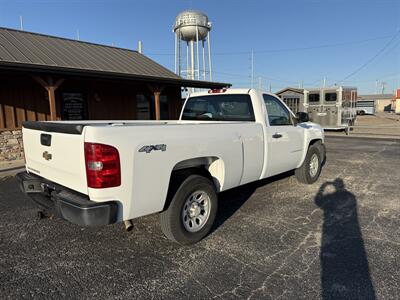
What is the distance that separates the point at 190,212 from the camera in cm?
370

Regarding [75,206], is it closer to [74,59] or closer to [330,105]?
[74,59]

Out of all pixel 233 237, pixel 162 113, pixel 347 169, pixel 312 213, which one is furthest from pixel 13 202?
pixel 162 113

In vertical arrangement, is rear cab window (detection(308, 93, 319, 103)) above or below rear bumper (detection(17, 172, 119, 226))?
above

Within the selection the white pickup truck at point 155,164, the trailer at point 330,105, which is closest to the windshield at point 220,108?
the white pickup truck at point 155,164

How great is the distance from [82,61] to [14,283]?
453 inches

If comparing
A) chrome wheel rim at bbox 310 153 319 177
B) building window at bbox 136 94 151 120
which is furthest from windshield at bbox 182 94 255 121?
building window at bbox 136 94 151 120

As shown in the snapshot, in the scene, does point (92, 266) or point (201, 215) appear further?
point (201, 215)

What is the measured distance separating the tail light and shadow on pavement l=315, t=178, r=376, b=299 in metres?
2.19

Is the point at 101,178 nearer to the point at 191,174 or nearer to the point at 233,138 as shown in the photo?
the point at 191,174

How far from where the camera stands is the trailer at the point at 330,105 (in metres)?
17.5

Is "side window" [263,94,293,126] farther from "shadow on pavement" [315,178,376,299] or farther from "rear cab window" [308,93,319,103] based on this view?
"rear cab window" [308,93,319,103]

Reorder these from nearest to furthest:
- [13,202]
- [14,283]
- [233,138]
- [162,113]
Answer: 1. [14,283]
2. [233,138]
3. [13,202]
4. [162,113]

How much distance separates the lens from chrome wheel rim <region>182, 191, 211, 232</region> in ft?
11.9

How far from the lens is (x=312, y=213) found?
183 inches
